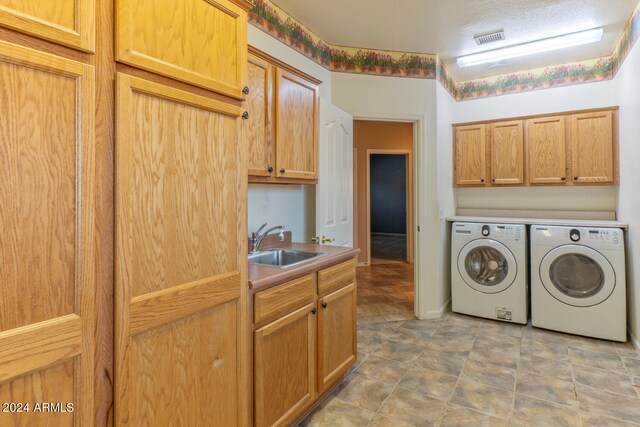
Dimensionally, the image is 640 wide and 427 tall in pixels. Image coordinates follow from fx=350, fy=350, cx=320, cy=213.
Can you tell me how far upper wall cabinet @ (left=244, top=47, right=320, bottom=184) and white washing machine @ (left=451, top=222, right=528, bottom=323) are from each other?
6.22ft

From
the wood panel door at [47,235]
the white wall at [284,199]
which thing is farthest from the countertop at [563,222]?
the wood panel door at [47,235]

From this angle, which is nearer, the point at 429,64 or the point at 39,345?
the point at 39,345

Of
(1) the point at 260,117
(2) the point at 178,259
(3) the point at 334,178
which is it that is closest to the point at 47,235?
(2) the point at 178,259

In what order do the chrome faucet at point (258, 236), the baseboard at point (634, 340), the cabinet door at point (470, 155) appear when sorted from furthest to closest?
the cabinet door at point (470, 155) < the baseboard at point (634, 340) < the chrome faucet at point (258, 236)

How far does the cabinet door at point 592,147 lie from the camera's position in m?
3.22

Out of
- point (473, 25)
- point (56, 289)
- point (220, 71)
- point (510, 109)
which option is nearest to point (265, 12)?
point (220, 71)

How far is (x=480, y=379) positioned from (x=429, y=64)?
2717mm

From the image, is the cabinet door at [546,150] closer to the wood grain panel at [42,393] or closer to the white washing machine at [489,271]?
the white washing machine at [489,271]

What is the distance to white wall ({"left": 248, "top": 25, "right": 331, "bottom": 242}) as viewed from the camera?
2.34 meters

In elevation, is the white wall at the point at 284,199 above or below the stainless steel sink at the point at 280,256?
above

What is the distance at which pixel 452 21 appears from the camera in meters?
2.71

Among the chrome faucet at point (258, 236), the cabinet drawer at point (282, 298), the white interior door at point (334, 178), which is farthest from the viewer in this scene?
the white interior door at point (334, 178)

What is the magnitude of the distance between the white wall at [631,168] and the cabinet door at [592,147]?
0.12 m

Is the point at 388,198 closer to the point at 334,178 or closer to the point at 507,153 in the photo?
the point at 507,153
